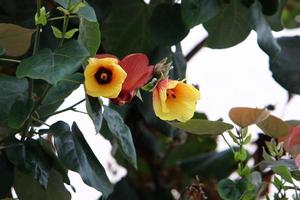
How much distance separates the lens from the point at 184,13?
0.90 meters

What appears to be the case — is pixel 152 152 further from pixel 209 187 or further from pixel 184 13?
pixel 184 13

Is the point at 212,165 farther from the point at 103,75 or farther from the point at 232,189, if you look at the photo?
the point at 103,75

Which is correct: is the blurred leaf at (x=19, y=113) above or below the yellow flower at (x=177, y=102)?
below

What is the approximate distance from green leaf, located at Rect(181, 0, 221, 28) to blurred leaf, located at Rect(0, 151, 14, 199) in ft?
0.92

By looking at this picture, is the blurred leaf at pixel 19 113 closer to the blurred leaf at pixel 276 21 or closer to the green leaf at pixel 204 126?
the green leaf at pixel 204 126

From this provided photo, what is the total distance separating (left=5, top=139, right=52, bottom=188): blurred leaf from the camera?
29.9 inches

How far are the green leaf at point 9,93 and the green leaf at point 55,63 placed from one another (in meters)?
0.10

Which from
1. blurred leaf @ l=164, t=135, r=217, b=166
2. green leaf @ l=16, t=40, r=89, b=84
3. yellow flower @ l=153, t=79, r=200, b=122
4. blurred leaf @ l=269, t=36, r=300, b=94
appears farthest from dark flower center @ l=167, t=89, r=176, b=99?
blurred leaf @ l=164, t=135, r=217, b=166

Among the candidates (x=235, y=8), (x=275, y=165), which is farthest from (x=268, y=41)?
(x=275, y=165)

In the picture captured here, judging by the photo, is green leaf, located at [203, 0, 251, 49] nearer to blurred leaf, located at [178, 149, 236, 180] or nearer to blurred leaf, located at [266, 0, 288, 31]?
blurred leaf, located at [266, 0, 288, 31]

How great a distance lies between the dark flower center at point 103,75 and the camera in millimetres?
660

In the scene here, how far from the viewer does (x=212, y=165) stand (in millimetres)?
1337

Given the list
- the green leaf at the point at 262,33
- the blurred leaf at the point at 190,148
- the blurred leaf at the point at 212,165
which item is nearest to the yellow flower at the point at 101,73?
the green leaf at the point at 262,33

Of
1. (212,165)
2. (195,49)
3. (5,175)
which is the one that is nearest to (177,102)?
(5,175)
